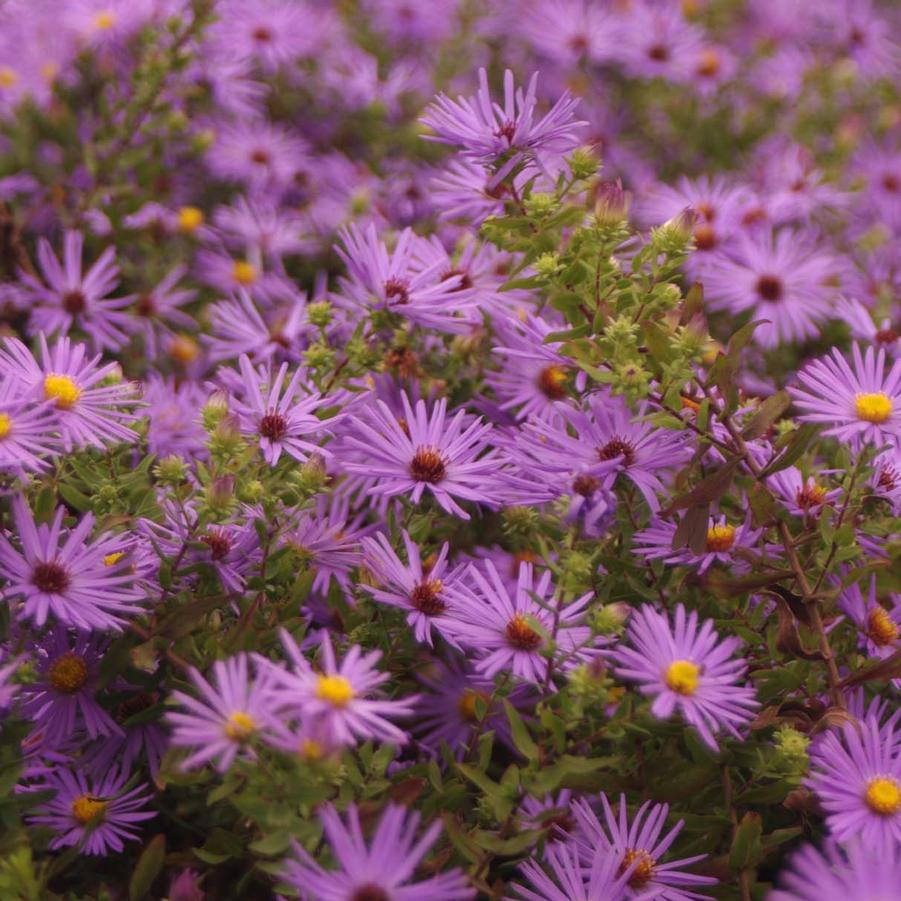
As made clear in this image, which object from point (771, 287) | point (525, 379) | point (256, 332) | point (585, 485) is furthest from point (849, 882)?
point (771, 287)

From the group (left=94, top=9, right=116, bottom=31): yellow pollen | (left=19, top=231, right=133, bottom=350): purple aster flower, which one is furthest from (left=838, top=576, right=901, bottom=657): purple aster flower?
(left=94, top=9, right=116, bottom=31): yellow pollen

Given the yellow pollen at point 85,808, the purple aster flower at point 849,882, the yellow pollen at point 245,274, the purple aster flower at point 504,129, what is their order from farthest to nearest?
1. the yellow pollen at point 245,274
2. the purple aster flower at point 504,129
3. the yellow pollen at point 85,808
4. the purple aster flower at point 849,882

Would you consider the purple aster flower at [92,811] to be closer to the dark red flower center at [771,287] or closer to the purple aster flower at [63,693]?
the purple aster flower at [63,693]

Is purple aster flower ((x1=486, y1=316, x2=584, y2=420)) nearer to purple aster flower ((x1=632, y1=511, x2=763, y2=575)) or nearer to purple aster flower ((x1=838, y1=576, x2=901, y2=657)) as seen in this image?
purple aster flower ((x1=632, y1=511, x2=763, y2=575))

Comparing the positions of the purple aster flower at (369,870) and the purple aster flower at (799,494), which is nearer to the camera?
the purple aster flower at (369,870)

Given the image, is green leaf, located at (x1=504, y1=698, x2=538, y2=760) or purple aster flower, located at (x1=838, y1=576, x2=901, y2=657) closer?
green leaf, located at (x1=504, y1=698, x2=538, y2=760)

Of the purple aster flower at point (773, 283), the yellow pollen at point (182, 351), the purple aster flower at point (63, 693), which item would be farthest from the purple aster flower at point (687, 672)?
the yellow pollen at point (182, 351)
